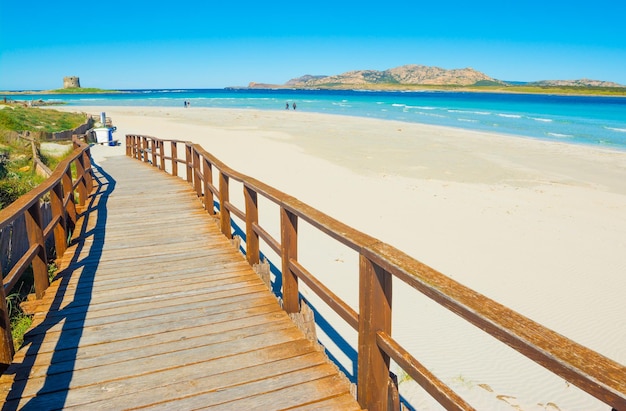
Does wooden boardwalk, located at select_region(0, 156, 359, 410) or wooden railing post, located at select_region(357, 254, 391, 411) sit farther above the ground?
wooden railing post, located at select_region(357, 254, 391, 411)

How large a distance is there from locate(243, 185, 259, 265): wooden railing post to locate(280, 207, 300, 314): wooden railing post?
105cm

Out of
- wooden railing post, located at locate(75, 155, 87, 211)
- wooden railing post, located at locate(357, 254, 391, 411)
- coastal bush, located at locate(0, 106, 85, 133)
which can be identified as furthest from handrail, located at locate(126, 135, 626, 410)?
coastal bush, located at locate(0, 106, 85, 133)

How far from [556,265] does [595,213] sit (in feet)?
13.7

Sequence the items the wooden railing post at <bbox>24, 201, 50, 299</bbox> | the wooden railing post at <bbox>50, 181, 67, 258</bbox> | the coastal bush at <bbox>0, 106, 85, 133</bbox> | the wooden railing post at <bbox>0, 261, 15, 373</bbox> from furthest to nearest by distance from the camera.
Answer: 1. the coastal bush at <bbox>0, 106, 85, 133</bbox>
2. the wooden railing post at <bbox>50, 181, 67, 258</bbox>
3. the wooden railing post at <bbox>24, 201, 50, 299</bbox>
4. the wooden railing post at <bbox>0, 261, 15, 373</bbox>

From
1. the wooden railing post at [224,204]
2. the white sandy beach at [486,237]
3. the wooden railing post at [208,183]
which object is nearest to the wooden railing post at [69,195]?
the wooden railing post at [208,183]

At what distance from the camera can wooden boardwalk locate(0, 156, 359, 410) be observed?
2.75 metres

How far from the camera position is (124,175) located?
12.2 metres

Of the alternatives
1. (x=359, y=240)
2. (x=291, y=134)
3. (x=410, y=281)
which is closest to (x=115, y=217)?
(x=359, y=240)

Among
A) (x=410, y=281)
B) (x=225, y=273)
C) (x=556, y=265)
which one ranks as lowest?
(x=556, y=265)

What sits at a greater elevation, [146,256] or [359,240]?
[359,240]

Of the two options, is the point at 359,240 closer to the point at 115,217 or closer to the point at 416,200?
the point at 115,217

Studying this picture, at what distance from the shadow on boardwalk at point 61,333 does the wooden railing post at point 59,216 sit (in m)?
0.20

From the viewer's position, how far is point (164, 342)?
3412mm

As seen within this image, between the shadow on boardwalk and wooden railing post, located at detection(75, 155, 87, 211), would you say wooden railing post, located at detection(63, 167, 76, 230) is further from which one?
wooden railing post, located at detection(75, 155, 87, 211)
